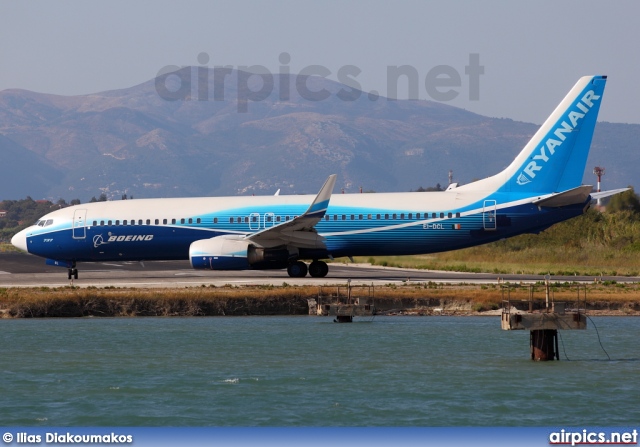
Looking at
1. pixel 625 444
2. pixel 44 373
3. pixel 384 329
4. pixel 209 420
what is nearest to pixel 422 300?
pixel 384 329

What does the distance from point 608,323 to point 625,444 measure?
70.3 ft

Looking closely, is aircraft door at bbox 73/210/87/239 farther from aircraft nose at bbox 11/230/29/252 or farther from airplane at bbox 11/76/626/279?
aircraft nose at bbox 11/230/29/252

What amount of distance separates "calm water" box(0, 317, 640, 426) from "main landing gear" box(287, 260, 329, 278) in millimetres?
10661

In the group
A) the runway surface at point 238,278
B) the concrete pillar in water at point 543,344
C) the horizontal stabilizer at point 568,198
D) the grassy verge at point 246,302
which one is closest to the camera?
the concrete pillar in water at point 543,344

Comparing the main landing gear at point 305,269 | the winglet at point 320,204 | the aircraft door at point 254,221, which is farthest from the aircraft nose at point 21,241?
the winglet at point 320,204

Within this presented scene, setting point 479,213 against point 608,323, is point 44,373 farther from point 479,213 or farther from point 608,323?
point 479,213

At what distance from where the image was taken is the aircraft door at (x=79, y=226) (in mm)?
54125

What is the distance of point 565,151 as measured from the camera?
166 feet

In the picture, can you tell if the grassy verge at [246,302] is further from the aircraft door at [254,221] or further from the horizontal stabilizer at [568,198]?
the aircraft door at [254,221]

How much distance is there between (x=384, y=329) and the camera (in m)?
39.2

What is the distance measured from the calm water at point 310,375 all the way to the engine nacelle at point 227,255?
8242 mm

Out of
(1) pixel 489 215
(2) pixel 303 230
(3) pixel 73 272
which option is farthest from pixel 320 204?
(3) pixel 73 272

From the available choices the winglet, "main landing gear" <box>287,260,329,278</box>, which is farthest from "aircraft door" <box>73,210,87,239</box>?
the winglet

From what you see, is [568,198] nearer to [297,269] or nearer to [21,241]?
[297,269]
